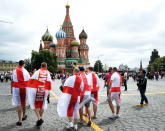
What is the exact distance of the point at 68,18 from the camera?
9662 cm

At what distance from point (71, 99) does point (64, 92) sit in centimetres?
27

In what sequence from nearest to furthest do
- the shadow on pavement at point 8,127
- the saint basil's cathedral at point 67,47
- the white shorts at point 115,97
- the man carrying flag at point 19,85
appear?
the shadow on pavement at point 8,127, the man carrying flag at point 19,85, the white shorts at point 115,97, the saint basil's cathedral at point 67,47

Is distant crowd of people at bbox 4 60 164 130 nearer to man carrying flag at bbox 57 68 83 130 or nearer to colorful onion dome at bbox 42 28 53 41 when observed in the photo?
man carrying flag at bbox 57 68 83 130

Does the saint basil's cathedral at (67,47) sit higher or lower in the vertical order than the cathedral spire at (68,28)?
lower

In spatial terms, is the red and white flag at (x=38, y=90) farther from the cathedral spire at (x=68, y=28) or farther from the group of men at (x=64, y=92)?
the cathedral spire at (x=68, y=28)

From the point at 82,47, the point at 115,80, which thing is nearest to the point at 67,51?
the point at 82,47

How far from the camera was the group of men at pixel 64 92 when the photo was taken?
21.7ft

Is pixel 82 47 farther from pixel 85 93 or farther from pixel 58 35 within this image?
pixel 85 93

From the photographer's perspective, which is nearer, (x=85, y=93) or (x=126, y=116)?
(x=85, y=93)

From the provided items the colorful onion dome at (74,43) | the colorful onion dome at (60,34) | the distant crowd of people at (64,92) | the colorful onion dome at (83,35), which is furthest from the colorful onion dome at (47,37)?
the distant crowd of people at (64,92)

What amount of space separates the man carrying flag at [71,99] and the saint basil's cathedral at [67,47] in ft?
268

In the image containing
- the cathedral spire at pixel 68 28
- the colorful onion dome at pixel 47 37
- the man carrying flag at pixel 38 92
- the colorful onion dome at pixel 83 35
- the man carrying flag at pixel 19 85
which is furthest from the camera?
the colorful onion dome at pixel 47 37

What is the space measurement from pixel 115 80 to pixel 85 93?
5.25 feet

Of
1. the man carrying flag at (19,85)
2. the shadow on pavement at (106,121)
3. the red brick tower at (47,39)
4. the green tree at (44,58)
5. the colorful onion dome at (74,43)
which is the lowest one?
the shadow on pavement at (106,121)
